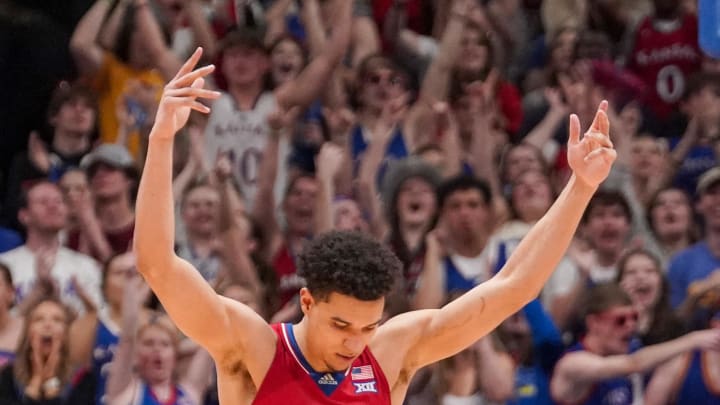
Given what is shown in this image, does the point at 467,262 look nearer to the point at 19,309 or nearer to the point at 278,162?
the point at 278,162

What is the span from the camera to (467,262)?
7.84 m

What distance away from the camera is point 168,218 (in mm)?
4109

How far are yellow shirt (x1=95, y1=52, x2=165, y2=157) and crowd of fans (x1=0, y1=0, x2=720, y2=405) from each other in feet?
0.05

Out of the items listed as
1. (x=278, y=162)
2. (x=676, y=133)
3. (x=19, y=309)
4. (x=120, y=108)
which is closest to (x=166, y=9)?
(x=120, y=108)

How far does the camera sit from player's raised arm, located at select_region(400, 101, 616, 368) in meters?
4.52

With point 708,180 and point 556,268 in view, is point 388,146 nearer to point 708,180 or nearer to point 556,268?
point 556,268

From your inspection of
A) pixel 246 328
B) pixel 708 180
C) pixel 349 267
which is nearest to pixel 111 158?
pixel 708 180

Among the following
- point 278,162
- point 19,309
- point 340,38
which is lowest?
point 19,309

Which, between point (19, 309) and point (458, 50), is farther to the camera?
point (458, 50)

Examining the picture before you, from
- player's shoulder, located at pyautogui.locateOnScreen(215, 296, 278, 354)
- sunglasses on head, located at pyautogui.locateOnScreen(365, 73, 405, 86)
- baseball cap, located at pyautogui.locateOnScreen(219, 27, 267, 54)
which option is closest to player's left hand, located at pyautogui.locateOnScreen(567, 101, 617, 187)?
player's shoulder, located at pyautogui.locateOnScreen(215, 296, 278, 354)

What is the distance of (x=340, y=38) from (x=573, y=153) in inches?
186

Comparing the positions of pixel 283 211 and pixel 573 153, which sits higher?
pixel 573 153

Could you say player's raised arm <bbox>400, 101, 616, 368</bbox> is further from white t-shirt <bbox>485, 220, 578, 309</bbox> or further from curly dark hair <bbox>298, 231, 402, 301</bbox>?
white t-shirt <bbox>485, 220, 578, 309</bbox>

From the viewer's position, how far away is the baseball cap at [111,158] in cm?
830
